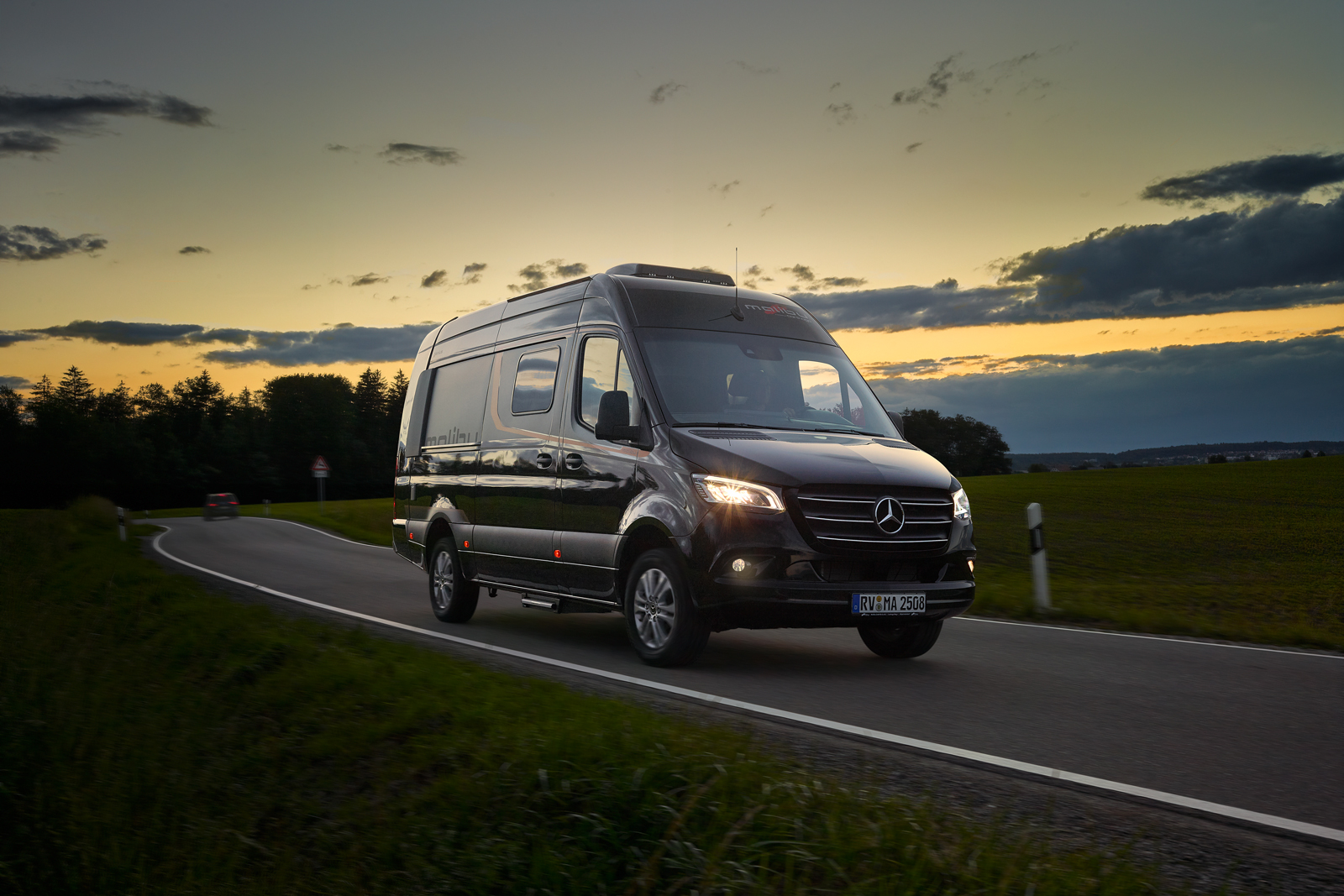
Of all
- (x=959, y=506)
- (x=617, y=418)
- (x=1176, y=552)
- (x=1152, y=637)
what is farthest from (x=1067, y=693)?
(x=1176, y=552)

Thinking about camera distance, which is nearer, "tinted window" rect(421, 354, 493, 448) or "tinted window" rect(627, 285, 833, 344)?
"tinted window" rect(627, 285, 833, 344)

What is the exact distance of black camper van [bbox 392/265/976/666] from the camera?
677 centimetres

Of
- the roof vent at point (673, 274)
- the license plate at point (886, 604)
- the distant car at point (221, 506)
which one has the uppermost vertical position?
the roof vent at point (673, 274)

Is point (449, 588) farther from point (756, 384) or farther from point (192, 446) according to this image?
point (192, 446)

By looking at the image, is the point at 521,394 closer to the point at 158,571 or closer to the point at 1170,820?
the point at 1170,820

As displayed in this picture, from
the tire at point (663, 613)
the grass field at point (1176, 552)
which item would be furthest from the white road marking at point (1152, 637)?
the tire at point (663, 613)

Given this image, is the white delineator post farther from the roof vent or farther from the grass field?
the roof vent

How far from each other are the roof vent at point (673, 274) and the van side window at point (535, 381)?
88 cm

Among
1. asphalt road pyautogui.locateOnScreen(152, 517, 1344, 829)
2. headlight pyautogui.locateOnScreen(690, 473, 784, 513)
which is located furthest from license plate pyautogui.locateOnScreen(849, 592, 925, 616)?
headlight pyautogui.locateOnScreen(690, 473, 784, 513)

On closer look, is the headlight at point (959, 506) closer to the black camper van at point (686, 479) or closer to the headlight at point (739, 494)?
the black camper van at point (686, 479)

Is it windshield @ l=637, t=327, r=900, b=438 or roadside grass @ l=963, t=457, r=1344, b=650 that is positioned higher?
windshield @ l=637, t=327, r=900, b=438

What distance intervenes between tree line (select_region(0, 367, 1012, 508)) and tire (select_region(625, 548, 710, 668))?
97.4 metres

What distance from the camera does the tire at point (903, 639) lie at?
771 centimetres

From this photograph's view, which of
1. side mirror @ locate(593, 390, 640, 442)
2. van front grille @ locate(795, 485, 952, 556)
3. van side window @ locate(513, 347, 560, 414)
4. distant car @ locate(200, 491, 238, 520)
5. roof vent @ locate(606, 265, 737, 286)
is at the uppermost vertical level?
roof vent @ locate(606, 265, 737, 286)
